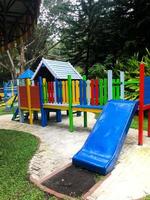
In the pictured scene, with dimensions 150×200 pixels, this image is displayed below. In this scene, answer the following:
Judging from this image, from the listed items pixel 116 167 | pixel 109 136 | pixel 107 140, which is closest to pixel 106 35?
pixel 109 136

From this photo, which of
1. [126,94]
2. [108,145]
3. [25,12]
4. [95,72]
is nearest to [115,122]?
[108,145]

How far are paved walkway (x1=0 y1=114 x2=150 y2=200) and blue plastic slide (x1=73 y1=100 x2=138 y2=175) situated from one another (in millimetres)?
252

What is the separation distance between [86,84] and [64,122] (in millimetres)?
2437

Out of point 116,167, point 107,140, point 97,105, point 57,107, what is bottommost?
point 116,167

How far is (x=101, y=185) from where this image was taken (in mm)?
3732

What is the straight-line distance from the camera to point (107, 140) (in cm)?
473

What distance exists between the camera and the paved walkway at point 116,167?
11.7ft

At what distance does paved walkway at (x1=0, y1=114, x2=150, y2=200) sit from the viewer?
355 centimetres

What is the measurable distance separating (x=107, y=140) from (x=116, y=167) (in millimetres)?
581

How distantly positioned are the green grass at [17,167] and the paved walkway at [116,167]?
196 millimetres

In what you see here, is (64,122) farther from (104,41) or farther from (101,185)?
(104,41)

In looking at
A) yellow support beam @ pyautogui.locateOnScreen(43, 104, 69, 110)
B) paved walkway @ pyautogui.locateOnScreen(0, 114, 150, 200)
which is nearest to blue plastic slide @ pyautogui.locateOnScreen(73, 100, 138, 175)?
paved walkway @ pyautogui.locateOnScreen(0, 114, 150, 200)

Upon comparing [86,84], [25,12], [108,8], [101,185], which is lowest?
[101,185]

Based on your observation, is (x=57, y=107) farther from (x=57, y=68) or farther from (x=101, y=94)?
(x=57, y=68)
